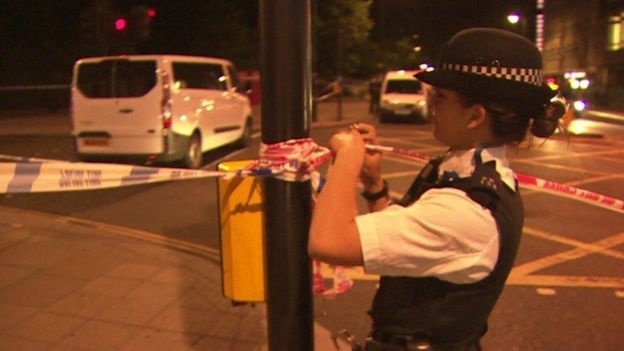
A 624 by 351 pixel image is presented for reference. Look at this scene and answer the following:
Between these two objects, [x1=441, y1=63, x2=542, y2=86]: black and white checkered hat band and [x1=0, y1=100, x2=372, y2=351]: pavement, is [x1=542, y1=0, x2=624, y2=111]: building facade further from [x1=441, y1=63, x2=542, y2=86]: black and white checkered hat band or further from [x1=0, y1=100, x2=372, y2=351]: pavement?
[x1=441, y1=63, x2=542, y2=86]: black and white checkered hat band

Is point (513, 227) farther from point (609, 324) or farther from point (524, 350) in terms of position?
point (609, 324)

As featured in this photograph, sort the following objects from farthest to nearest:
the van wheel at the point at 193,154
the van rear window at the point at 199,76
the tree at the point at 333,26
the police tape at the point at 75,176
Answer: the tree at the point at 333,26
the van wheel at the point at 193,154
the van rear window at the point at 199,76
the police tape at the point at 75,176

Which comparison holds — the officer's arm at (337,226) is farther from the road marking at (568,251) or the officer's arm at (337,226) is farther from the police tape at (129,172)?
the road marking at (568,251)

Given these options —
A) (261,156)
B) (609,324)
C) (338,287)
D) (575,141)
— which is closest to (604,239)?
(609,324)

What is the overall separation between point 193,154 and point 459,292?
10.2 meters

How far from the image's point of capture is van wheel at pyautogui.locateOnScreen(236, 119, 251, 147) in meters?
14.6

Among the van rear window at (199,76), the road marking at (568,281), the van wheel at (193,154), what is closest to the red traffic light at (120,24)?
the van rear window at (199,76)

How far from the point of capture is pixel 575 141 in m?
17.0

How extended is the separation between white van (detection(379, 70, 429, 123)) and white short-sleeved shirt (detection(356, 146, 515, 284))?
766 inches

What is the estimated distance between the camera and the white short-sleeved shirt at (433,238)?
1480 mm

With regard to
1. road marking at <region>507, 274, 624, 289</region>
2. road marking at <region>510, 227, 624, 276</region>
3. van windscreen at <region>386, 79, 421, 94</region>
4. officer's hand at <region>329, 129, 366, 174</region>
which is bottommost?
road marking at <region>510, 227, 624, 276</region>

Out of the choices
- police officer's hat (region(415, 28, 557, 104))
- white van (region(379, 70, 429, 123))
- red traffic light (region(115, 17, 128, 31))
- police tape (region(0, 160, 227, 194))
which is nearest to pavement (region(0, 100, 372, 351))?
police tape (region(0, 160, 227, 194))

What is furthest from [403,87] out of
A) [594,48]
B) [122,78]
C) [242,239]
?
[594,48]

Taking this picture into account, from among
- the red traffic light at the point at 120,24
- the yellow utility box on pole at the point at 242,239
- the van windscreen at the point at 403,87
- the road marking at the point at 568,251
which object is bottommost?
the road marking at the point at 568,251
